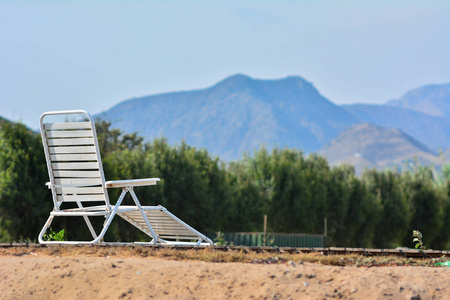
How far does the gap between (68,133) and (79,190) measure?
65cm

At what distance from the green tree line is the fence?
816mm

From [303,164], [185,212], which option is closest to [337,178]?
[303,164]

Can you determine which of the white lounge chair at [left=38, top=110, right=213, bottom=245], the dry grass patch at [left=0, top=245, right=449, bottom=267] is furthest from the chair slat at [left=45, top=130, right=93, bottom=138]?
the dry grass patch at [left=0, top=245, right=449, bottom=267]

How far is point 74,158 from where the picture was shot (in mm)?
6648

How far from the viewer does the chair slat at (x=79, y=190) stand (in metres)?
6.62

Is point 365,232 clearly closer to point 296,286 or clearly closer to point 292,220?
point 292,220

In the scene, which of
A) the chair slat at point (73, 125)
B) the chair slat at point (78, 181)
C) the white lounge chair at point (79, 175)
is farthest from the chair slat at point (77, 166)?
the chair slat at point (73, 125)

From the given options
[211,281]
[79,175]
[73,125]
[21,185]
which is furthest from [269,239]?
[211,281]

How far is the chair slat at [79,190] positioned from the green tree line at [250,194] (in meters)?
7.34

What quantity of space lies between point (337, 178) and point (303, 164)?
1739mm

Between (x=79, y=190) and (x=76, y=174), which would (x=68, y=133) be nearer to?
(x=76, y=174)

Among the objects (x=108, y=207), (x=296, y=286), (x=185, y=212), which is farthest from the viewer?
(x=185, y=212)

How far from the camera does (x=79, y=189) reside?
6.74 metres

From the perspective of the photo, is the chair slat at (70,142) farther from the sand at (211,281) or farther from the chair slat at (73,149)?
the sand at (211,281)
